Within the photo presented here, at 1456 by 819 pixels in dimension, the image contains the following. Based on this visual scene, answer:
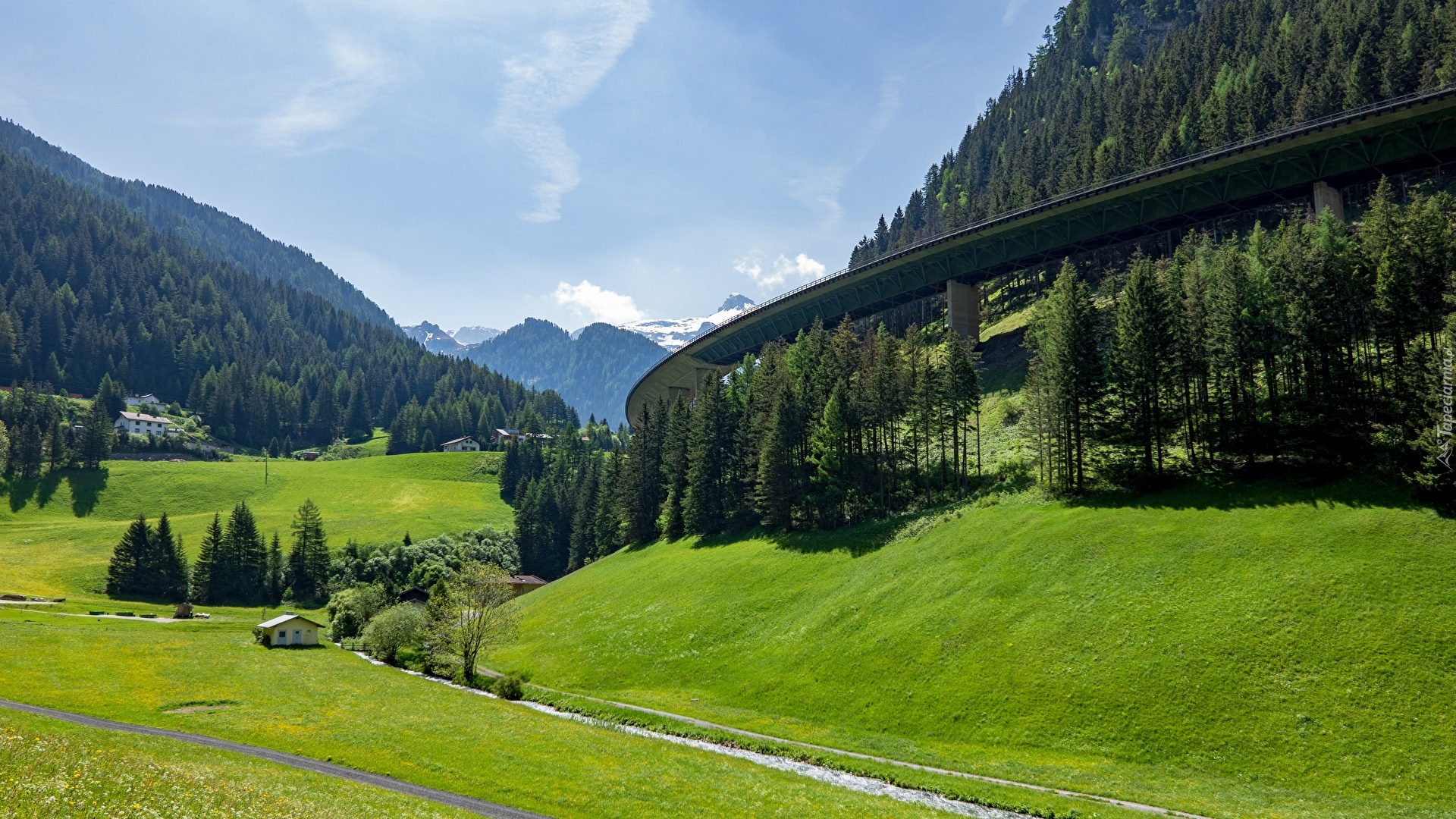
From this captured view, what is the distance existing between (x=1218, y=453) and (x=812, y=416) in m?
38.3

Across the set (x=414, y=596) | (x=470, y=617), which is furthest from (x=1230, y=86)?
(x=414, y=596)

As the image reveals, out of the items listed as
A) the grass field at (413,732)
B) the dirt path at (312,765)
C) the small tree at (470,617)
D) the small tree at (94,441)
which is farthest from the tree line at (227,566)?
the dirt path at (312,765)

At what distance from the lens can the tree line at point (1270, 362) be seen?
44.9m

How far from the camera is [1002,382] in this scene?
92.8 metres

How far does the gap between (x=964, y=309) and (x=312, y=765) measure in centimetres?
9555

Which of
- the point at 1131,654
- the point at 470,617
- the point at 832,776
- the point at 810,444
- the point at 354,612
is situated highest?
the point at 810,444

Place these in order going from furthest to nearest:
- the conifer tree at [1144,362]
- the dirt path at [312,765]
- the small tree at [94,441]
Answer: the small tree at [94,441] → the conifer tree at [1144,362] → the dirt path at [312,765]

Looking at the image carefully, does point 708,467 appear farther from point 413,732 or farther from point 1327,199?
point 1327,199

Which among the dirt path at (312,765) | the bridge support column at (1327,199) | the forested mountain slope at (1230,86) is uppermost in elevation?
the forested mountain slope at (1230,86)

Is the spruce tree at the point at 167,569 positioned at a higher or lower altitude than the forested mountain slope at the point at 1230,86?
lower

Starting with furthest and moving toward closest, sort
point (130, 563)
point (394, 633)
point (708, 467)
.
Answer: point (130, 563) → point (708, 467) → point (394, 633)

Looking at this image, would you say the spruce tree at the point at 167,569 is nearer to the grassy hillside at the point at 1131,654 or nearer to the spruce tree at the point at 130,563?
the spruce tree at the point at 130,563

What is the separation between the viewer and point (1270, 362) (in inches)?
2108

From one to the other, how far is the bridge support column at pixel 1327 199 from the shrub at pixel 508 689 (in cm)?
9383
